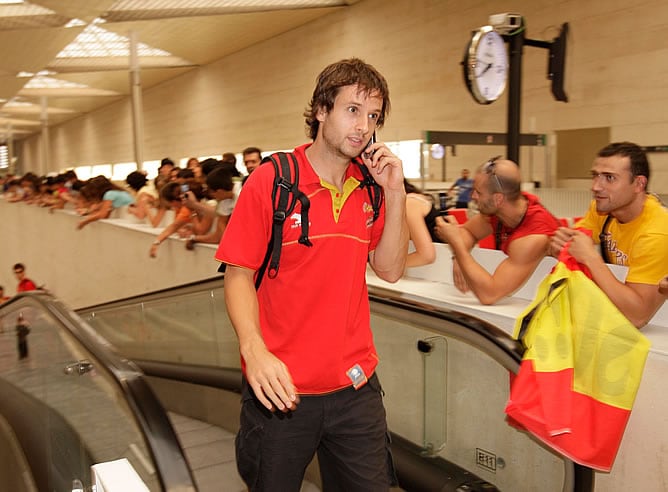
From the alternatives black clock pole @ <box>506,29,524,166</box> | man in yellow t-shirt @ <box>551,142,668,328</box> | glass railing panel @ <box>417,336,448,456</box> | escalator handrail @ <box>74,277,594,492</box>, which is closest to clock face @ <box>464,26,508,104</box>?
black clock pole @ <box>506,29,524,166</box>

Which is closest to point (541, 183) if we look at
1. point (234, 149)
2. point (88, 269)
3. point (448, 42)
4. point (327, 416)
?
point (448, 42)

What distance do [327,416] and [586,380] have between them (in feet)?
3.07

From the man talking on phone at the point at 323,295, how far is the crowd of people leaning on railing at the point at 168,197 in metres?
4.09

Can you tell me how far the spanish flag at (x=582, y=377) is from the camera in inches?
86.8

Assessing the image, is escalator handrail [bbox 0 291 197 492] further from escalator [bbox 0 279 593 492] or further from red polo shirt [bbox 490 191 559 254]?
red polo shirt [bbox 490 191 559 254]

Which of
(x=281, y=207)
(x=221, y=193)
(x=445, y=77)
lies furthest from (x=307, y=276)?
(x=445, y=77)

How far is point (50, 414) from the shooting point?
3.60 meters

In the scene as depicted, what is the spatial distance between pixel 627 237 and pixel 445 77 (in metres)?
12.7

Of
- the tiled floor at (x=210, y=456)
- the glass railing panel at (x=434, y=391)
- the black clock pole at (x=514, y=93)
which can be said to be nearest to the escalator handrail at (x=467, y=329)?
the glass railing panel at (x=434, y=391)

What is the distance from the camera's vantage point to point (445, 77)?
1498 cm

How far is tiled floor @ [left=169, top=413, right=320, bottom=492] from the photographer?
4117mm

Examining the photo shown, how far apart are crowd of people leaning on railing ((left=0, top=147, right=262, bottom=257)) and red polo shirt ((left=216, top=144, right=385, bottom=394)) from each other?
13.5ft

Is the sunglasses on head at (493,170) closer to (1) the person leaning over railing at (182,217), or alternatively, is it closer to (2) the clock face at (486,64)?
(2) the clock face at (486,64)

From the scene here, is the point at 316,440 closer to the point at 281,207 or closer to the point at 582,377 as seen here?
the point at 281,207
